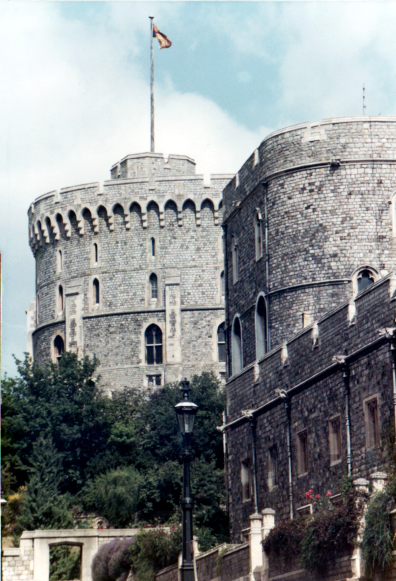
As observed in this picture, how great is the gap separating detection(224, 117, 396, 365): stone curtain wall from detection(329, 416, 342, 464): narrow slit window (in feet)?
18.9

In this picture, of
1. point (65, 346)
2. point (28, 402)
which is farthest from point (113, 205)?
point (28, 402)

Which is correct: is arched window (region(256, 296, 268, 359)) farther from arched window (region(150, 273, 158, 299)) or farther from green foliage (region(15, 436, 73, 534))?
arched window (region(150, 273, 158, 299))

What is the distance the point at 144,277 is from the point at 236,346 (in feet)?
81.8

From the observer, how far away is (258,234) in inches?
1252

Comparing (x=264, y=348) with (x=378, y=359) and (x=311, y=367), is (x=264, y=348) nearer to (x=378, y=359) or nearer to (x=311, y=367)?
(x=311, y=367)

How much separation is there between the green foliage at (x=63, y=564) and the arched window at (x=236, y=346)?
13470mm

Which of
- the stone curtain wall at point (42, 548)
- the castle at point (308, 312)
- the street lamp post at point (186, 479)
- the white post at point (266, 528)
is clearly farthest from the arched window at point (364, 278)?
the stone curtain wall at point (42, 548)

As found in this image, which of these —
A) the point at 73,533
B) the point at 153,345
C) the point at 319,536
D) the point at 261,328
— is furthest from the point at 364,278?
the point at 153,345

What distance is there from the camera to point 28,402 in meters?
51.8

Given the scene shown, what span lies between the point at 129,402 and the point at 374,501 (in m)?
36.9

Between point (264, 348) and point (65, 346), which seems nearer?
point (264, 348)

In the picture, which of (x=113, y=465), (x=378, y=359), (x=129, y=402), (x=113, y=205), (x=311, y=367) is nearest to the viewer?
(x=378, y=359)

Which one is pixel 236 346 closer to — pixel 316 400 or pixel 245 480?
pixel 245 480

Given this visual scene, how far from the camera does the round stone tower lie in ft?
190
